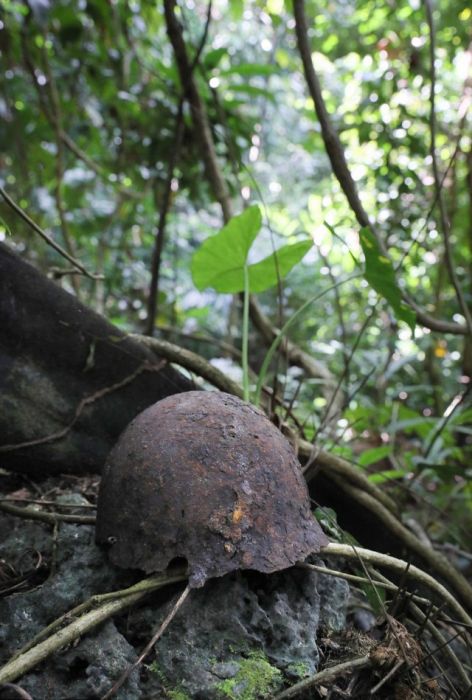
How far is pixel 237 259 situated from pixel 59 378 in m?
0.68

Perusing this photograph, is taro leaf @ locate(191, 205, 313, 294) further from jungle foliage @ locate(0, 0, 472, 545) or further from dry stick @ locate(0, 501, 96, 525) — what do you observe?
dry stick @ locate(0, 501, 96, 525)

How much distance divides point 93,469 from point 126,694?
0.73 m

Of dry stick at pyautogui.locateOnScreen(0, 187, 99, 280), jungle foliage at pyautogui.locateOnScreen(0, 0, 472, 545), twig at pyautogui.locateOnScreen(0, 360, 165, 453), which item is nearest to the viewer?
dry stick at pyautogui.locateOnScreen(0, 187, 99, 280)

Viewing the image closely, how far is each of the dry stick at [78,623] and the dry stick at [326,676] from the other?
25cm

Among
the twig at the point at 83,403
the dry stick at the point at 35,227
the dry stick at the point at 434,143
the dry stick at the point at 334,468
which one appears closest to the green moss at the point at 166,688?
the twig at the point at 83,403

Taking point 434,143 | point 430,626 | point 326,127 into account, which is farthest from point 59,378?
point 434,143

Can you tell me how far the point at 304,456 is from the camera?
5.14ft

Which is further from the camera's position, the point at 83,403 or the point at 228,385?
the point at 228,385

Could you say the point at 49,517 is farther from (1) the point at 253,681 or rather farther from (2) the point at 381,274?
(2) the point at 381,274

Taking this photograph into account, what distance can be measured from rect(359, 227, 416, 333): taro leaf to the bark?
27.9 inches

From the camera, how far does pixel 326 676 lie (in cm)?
87

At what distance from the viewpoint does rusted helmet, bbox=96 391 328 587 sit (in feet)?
2.99

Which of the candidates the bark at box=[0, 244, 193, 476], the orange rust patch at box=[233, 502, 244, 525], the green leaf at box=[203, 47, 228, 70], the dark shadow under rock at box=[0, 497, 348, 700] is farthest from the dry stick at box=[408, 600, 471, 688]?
the green leaf at box=[203, 47, 228, 70]

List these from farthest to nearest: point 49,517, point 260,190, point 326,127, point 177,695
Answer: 1. point 260,190
2. point 326,127
3. point 49,517
4. point 177,695
